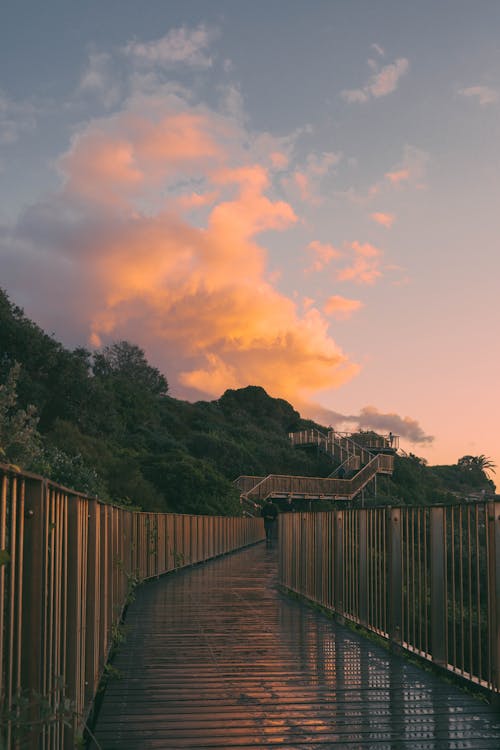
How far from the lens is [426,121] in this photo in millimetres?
22578

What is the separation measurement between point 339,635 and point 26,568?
8076 millimetres

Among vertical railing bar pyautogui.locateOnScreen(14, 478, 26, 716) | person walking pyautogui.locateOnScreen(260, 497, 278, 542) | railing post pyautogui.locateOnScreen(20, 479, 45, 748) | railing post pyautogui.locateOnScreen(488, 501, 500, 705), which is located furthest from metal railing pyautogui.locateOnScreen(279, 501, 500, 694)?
person walking pyautogui.locateOnScreen(260, 497, 278, 542)

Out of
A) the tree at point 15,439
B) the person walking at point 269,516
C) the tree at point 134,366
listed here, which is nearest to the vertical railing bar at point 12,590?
the tree at point 15,439

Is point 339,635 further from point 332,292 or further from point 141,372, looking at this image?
point 141,372

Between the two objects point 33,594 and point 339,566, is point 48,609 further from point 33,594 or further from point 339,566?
point 339,566

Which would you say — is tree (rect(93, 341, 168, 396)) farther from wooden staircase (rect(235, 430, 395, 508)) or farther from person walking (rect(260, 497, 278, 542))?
person walking (rect(260, 497, 278, 542))

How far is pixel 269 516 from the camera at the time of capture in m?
52.2

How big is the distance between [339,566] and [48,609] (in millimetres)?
8521

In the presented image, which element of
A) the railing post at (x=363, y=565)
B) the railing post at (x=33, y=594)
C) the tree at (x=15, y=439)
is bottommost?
the railing post at (x=363, y=565)

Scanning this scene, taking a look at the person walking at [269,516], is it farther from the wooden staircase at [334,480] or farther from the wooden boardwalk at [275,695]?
the wooden boardwalk at [275,695]

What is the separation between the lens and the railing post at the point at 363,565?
10.7m

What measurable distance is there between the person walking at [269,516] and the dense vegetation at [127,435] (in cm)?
500

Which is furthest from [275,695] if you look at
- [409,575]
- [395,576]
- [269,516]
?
[269,516]

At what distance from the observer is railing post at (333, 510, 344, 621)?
12150 mm
